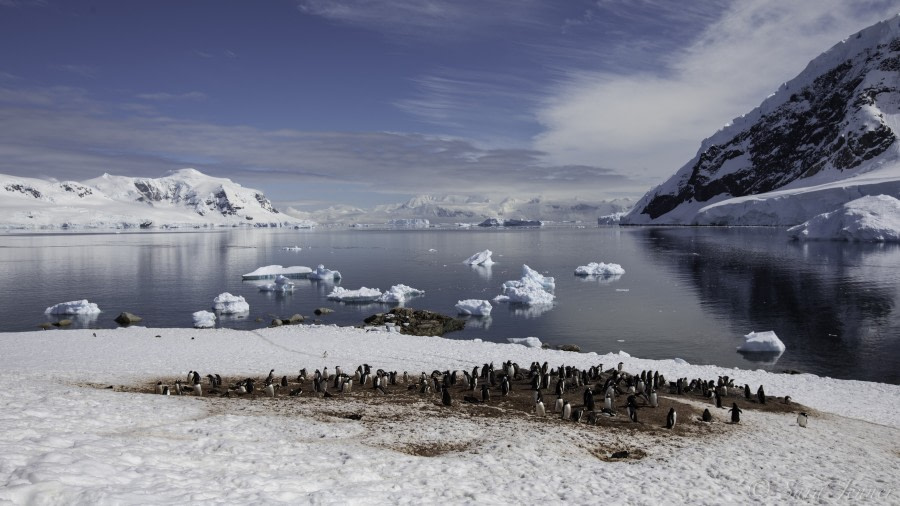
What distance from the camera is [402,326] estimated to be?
38.0 meters

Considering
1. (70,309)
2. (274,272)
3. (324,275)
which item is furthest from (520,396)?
(274,272)

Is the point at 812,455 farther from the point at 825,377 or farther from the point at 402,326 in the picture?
the point at 402,326

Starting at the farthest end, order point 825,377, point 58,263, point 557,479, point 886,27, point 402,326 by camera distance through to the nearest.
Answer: point 886,27 < point 58,263 < point 402,326 < point 825,377 < point 557,479

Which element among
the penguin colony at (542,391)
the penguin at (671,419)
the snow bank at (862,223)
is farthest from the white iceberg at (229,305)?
the snow bank at (862,223)

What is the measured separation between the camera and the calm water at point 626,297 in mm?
33750

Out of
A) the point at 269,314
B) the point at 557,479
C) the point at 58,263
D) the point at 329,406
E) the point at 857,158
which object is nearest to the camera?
the point at 557,479

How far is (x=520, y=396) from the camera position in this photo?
20562 millimetres

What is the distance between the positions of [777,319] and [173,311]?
150 ft

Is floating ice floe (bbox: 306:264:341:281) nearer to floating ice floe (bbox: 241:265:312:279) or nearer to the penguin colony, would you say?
floating ice floe (bbox: 241:265:312:279)

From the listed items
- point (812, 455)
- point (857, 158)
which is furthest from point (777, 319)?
point (857, 158)

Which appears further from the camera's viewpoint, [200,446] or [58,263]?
[58,263]

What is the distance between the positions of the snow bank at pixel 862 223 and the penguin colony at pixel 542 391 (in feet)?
306

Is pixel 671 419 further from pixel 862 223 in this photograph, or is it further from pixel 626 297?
pixel 862 223

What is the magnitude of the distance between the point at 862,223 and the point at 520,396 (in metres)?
101
